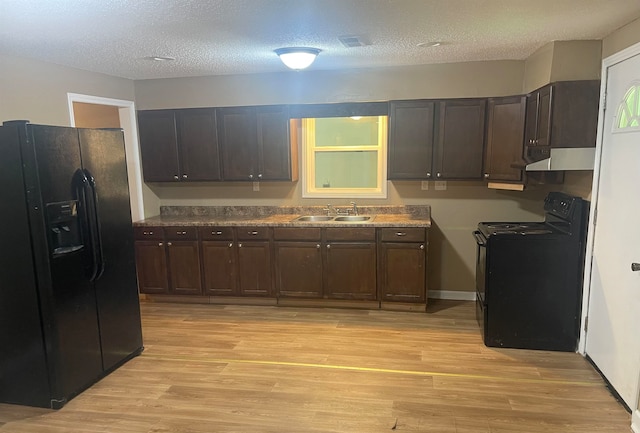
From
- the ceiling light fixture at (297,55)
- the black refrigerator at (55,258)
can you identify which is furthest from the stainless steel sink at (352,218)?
the black refrigerator at (55,258)

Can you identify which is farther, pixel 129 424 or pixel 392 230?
pixel 392 230

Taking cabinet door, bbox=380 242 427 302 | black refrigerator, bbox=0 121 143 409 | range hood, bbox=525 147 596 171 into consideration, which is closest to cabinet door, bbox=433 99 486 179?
cabinet door, bbox=380 242 427 302

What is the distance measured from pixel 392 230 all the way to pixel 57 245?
2739mm

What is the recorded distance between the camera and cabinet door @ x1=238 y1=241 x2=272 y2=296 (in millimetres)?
4359

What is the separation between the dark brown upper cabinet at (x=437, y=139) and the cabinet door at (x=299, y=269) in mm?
1158

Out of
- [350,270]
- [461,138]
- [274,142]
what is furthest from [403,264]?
[274,142]

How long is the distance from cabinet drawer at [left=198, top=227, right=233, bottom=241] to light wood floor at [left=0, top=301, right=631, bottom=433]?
921mm

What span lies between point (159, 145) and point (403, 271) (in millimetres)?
2975

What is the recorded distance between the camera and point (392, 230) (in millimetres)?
4062

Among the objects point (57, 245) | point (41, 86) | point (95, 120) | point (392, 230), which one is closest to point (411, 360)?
point (392, 230)

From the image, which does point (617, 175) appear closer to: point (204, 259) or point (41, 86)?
point (204, 259)

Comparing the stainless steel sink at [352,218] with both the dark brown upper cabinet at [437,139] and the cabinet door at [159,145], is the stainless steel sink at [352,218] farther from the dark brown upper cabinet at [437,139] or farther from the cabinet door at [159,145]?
the cabinet door at [159,145]

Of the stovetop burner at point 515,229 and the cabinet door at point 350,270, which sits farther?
the cabinet door at point 350,270

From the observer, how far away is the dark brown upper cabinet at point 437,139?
4.11m
